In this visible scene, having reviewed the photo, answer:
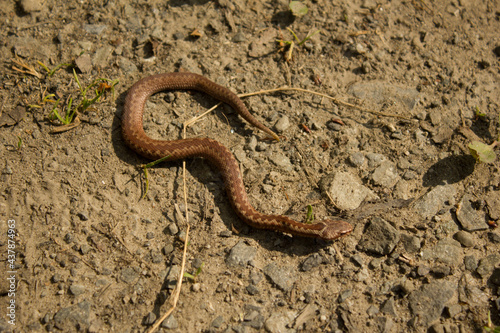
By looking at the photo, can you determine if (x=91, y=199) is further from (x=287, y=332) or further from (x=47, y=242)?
(x=287, y=332)

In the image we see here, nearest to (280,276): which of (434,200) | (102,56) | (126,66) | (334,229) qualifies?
(334,229)

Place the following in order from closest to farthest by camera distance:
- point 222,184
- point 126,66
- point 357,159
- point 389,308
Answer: point 389,308 < point 222,184 < point 357,159 < point 126,66

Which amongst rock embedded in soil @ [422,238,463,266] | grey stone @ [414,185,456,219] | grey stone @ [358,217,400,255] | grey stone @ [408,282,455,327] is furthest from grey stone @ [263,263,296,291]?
grey stone @ [414,185,456,219]

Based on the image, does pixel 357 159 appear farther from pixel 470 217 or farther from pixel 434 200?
pixel 470 217

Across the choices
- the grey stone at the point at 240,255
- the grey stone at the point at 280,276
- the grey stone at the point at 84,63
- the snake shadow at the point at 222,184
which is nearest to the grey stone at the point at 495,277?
the snake shadow at the point at 222,184

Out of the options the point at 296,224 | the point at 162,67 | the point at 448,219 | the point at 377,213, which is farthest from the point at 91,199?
the point at 448,219

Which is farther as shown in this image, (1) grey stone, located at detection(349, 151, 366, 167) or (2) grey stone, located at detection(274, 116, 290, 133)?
(2) grey stone, located at detection(274, 116, 290, 133)

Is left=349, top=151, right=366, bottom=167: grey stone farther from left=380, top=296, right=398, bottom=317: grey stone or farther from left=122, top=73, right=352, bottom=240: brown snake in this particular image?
left=380, top=296, right=398, bottom=317: grey stone
